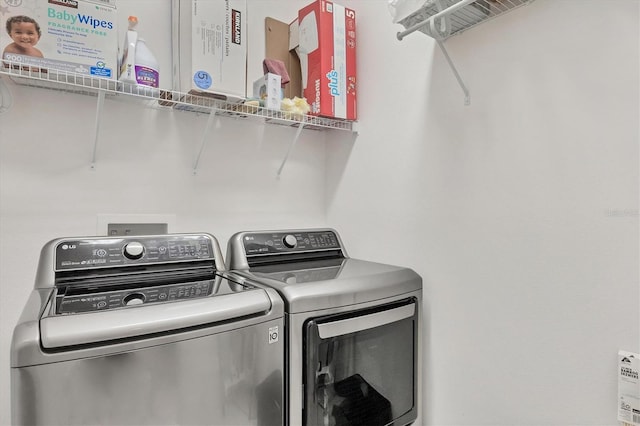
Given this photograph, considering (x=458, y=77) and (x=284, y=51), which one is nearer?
(x=458, y=77)

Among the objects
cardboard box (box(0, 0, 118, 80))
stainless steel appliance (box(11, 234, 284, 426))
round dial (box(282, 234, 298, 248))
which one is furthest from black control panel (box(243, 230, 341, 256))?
cardboard box (box(0, 0, 118, 80))

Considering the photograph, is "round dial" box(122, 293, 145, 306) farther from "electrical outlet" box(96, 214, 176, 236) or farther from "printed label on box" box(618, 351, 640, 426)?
"printed label on box" box(618, 351, 640, 426)

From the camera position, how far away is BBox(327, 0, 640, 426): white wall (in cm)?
94

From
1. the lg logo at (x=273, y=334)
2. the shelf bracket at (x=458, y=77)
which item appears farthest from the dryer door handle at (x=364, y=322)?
the shelf bracket at (x=458, y=77)

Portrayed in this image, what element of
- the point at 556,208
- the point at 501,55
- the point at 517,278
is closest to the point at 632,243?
the point at 556,208

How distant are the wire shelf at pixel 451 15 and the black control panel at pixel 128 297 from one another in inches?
40.0

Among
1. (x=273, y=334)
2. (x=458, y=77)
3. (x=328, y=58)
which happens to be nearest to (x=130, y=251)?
(x=273, y=334)

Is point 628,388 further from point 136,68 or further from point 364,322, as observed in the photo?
point 136,68

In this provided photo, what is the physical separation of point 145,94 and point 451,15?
1.02 metres

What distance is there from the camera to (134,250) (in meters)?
1.18

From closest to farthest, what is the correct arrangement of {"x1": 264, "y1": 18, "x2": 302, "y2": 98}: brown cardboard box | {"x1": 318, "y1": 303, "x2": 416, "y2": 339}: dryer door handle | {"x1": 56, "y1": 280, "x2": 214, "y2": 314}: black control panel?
{"x1": 56, "y1": 280, "x2": 214, "y2": 314}: black control panel < {"x1": 318, "y1": 303, "x2": 416, "y2": 339}: dryer door handle < {"x1": 264, "y1": 18, "x2": 302, "y2": 98}: brown cardboard box

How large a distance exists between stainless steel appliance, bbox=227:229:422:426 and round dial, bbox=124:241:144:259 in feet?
1.00

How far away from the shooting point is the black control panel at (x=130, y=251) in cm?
111

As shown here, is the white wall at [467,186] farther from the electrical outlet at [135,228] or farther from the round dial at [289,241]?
the round dial at [289,241]
